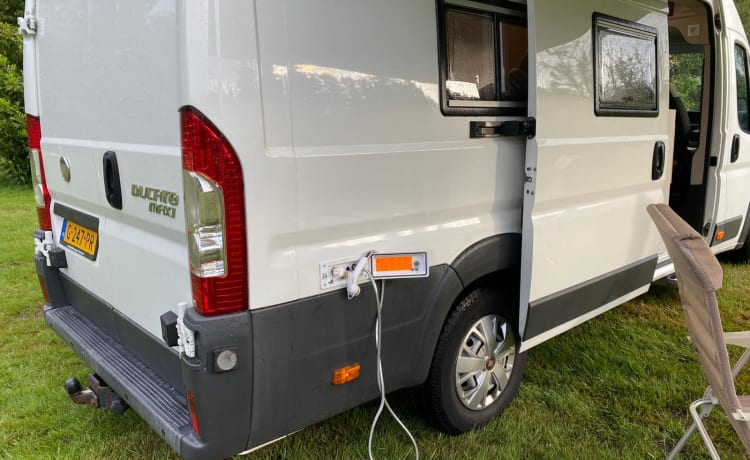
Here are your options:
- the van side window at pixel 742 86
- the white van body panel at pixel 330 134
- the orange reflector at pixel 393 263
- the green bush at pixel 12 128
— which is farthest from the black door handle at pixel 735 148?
the green bush at pixel 12 128

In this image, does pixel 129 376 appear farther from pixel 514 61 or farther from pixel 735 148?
pixel 735 148

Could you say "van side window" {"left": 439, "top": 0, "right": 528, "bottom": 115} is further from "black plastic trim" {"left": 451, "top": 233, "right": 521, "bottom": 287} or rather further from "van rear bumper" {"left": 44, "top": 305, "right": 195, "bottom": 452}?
"van rear bumper" {"left": 44, "top": 305, "right": 195, "bottom": 452}

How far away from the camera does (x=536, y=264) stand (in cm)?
258

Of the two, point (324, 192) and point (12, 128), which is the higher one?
point (12, 128)

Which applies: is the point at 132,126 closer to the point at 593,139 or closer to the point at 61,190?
the point at 61,190

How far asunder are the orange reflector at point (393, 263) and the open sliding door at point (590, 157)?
2.44 feet

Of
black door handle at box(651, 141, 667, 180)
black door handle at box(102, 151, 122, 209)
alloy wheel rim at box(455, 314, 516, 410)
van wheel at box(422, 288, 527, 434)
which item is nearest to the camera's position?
black door handle at box(102, 151, 122, 209)

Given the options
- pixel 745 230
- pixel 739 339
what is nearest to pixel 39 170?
pixel 739 339

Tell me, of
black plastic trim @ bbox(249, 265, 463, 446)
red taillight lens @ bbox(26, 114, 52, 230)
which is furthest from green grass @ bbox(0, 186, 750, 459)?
red taillight lens @ bbox(26, 114, 52, 230)

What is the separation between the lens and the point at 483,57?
242 centimetres

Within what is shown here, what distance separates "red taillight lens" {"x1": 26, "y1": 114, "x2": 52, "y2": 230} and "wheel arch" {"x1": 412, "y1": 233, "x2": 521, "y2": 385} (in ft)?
6.96

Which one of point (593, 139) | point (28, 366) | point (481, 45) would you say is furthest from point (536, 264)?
point (28, 366)

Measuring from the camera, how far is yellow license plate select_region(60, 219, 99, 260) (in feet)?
8.32

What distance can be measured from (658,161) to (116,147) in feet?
9.86
